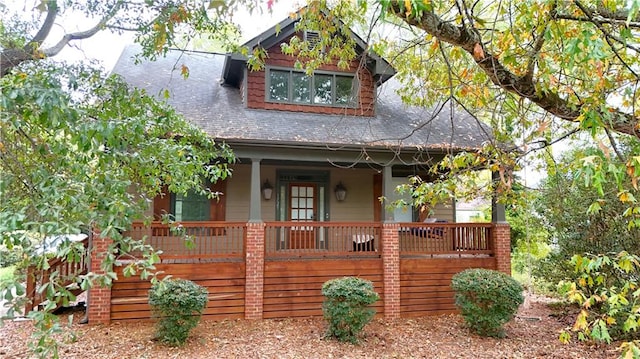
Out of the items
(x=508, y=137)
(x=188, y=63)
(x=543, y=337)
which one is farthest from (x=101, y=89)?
(x=543, y=337)

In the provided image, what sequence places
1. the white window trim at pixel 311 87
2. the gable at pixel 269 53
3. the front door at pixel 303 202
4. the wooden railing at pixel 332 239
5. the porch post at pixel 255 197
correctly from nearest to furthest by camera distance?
the porch post at pixel 255 197, the wooden railing at pixel 332 239, the gable at pixel 269 53, the white window trim at pixel 311 87, the front door at pixel 303 202

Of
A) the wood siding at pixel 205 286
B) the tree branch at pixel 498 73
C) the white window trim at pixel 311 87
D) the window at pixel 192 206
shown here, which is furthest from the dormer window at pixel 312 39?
Answer: the wood siding at pixel 205 286

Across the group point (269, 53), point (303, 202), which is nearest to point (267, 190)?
point (303, 202)

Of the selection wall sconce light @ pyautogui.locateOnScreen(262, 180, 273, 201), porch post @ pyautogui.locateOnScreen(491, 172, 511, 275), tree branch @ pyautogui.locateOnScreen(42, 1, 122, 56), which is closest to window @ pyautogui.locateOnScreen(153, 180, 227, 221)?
wall sconce light @ pyautogui.locateOnScreen(262, 180, 273, 201)

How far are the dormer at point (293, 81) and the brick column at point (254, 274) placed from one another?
326 centimetres

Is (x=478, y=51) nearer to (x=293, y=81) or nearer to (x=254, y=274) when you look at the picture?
(x=254, y=274)

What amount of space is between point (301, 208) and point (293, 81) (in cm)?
314

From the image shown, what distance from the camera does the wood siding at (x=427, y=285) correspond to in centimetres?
834

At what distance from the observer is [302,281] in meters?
7.93

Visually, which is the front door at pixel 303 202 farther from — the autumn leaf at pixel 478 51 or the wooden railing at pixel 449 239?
the autumn leaf at pixel 478 51

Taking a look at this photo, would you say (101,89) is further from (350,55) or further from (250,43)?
(250,43)

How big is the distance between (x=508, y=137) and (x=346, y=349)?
3920 mm

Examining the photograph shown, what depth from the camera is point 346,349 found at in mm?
6211

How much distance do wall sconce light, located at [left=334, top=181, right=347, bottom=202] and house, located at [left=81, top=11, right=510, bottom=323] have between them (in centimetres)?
4
